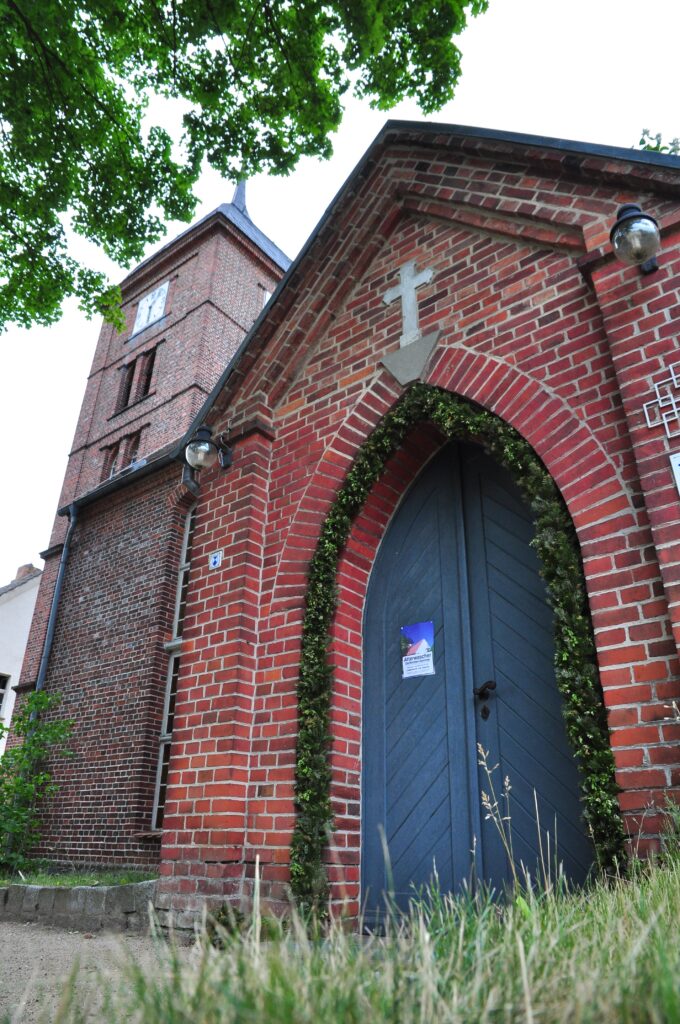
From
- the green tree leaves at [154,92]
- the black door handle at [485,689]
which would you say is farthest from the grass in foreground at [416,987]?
the green tree leaves at [154,92]

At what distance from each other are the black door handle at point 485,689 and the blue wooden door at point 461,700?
0.05 feet

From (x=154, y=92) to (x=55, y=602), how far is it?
30.8 feet

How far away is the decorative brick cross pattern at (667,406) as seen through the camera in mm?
3523

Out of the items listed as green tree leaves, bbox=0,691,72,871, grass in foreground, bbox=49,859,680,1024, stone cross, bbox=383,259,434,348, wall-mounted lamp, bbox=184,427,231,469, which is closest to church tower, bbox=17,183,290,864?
green tree leaves, bbox=0,691,72,871

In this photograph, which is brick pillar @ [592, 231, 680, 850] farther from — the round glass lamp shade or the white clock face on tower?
the white clock face on tower

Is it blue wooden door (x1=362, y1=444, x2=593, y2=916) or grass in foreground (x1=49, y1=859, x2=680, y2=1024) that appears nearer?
grass in foreground (x1=49, y1=859, x2=680, y2=1024)

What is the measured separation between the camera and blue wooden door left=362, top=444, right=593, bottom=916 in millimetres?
4062

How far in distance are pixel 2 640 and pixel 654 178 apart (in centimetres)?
2131

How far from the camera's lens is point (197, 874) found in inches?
176

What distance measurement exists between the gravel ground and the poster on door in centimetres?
216

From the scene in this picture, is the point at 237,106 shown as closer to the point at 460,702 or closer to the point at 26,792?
the point at 460,702

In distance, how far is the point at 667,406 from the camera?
11.7ft

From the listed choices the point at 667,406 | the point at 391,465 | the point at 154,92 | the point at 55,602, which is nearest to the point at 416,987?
the point at 667,406

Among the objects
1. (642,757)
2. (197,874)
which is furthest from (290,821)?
(642,757)
